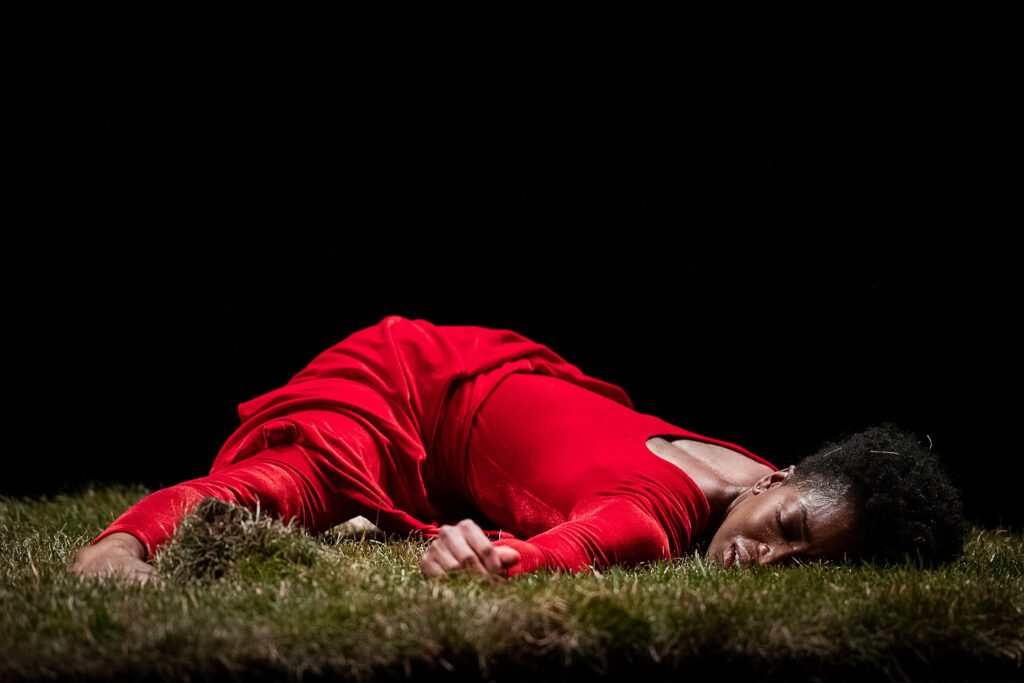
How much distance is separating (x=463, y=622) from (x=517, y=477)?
93 centimetres

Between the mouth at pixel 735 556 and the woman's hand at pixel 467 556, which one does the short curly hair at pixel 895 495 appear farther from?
the woman's hand at pixel 467 556

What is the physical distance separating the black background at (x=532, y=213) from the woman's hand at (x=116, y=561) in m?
1.53

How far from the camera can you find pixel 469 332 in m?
2.72

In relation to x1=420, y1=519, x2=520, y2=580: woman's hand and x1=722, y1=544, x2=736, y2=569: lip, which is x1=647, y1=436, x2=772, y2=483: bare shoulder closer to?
x1=722, y1=544, x2=736, y2=569: lip

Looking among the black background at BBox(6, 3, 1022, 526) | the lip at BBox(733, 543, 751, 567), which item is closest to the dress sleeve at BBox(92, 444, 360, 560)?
the lip at BBox(733, 543, 751, 567)

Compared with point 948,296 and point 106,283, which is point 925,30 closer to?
point 948,296

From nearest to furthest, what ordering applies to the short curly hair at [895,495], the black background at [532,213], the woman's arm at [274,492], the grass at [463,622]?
the grass at [463,622] → the woman's arm at [274,492] → the short curly hair at [895,495] → the black background at [532,213]

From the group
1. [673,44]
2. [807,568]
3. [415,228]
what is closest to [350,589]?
[807,568]

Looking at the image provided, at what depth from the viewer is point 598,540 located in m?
1.91

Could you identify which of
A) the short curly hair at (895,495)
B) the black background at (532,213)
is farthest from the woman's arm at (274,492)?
the black background at (532,213)

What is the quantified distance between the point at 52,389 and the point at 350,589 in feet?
6.94

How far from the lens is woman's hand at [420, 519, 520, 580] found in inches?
66.2

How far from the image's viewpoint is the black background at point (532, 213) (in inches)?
123

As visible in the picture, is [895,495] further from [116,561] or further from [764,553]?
[116,561]
